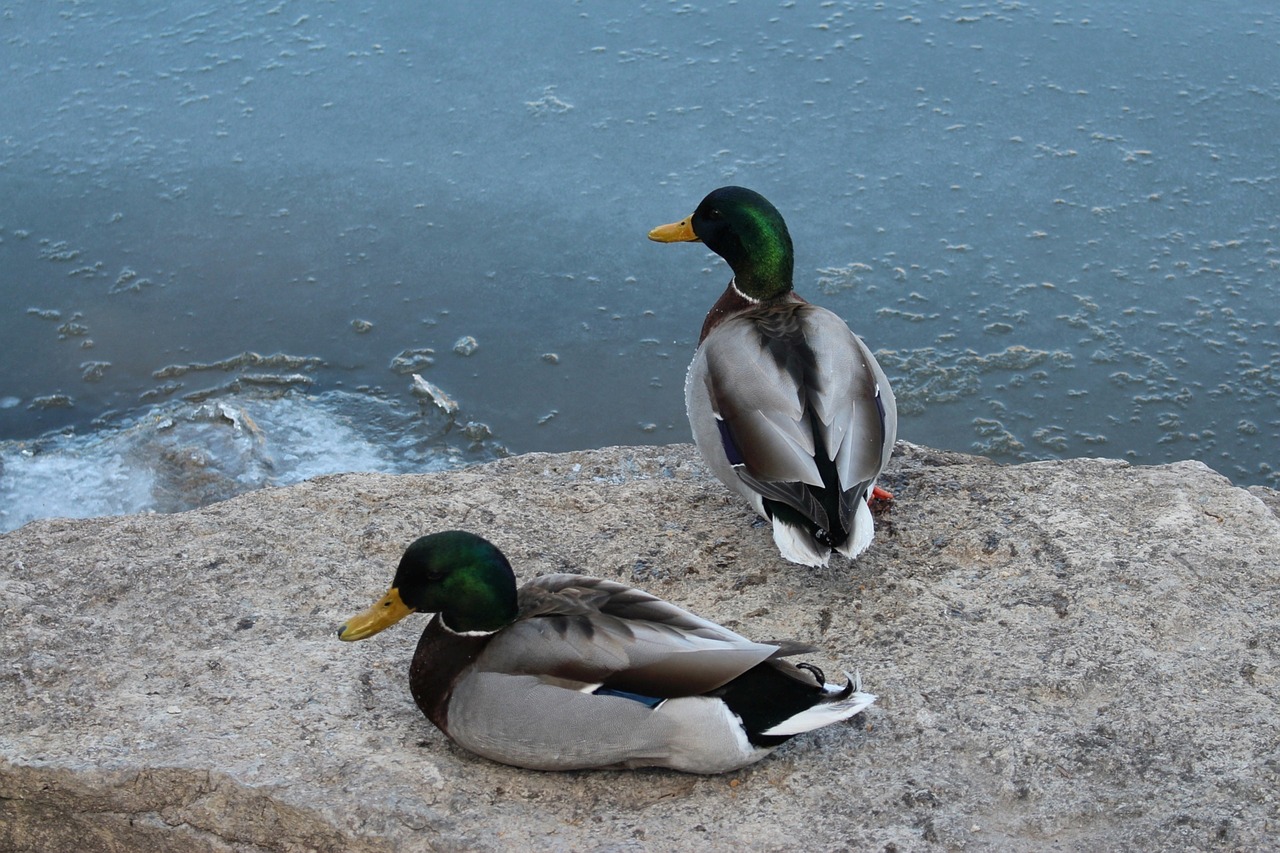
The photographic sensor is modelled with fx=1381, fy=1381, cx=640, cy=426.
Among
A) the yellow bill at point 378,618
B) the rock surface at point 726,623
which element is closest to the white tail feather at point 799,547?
the rock surface at point 726,623

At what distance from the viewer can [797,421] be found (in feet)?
12.2

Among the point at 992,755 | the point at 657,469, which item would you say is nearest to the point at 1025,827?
the point at 992,755

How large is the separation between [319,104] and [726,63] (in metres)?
2.27

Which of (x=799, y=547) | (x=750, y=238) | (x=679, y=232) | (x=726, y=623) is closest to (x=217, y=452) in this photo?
(x=679, y=232)

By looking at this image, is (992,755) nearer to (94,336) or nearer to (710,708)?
(710,708)

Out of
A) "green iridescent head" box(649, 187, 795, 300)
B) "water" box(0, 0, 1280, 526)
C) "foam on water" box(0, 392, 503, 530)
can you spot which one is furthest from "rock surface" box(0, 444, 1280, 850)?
"water" box(0, 0, 1280, 526)

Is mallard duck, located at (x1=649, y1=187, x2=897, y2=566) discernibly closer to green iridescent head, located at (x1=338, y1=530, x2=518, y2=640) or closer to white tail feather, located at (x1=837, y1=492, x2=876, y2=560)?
white tail feather, located at (x1=837, y1=492, x2=876, y2=560)

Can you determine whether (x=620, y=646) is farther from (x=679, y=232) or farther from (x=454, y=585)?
(x=679, y=232)

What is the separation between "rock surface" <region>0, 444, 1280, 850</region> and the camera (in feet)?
9.34

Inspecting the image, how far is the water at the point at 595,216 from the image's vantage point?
5.72 metres

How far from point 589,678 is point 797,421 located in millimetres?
1078

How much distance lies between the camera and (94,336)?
630cm

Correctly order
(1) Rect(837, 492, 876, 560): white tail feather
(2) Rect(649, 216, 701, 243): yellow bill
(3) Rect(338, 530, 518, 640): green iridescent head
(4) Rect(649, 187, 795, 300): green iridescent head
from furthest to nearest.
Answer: (2) Rect(649, 216, 701, 243): yellow bill, (4) Rect(649, 187, 795, 300): green iridescent head, (1) Rect(837, 492, 876, 560): white tail feather, (3) Rect(338, 530, 518, 640): green iridescent head

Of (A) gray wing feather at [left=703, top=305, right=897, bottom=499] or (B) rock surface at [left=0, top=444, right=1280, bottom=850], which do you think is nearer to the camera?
(B) rock surface at [left=0, top=444, right=1280, bottom=850]
